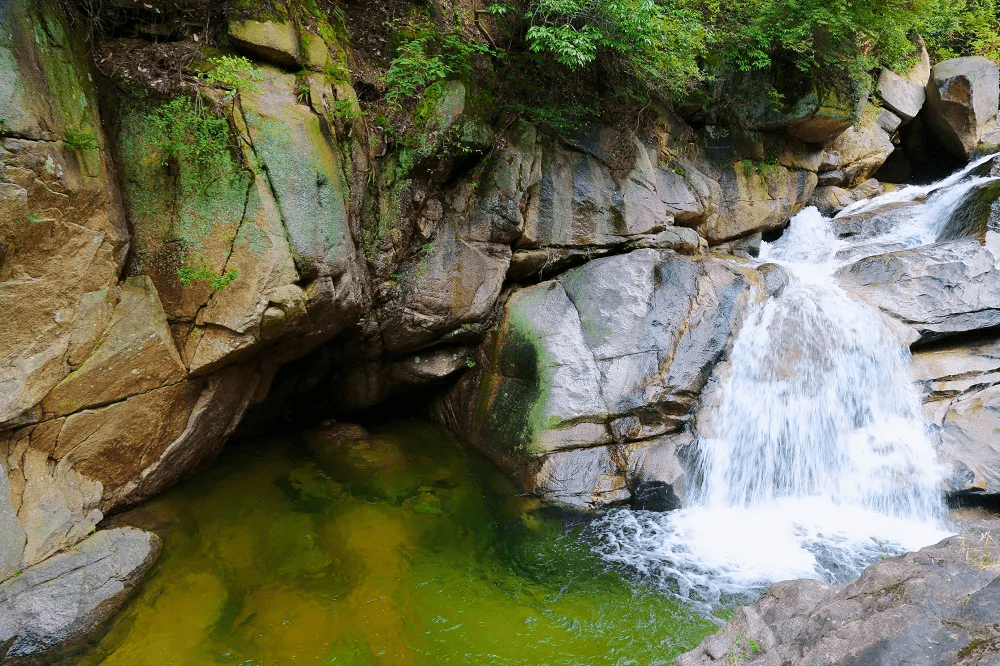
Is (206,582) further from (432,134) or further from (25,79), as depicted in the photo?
(432,134)

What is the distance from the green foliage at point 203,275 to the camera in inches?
221

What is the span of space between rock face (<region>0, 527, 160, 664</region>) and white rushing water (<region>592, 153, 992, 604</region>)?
470 cm

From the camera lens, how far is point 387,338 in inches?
314

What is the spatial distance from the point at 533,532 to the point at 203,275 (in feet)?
15.2

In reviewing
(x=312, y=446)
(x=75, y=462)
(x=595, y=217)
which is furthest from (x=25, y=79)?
(x=595, y=217)

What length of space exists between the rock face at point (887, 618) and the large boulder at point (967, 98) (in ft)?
46.9

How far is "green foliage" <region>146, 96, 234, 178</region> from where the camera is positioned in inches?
215

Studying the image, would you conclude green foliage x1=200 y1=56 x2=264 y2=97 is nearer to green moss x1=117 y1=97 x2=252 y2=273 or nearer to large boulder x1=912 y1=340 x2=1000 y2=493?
green moss x1=117 y1=97 x2=252 y2=273

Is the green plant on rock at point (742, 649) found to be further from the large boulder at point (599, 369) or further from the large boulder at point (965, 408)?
the large boulder at point (965, 408)

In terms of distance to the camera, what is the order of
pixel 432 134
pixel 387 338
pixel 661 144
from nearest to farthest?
pixel 432 134
pixel 387 338
pixel 661 144

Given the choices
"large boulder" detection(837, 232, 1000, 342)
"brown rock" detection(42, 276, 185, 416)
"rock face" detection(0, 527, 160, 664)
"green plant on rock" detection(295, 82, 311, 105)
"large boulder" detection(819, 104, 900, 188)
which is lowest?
"rock face" detection(0, 527, 160, 664)

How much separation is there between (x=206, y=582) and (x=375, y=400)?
398 centimetres

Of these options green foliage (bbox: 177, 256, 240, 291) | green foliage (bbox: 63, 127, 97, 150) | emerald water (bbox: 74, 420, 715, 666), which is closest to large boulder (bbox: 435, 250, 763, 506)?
emerald water (bbox: 74, 420, 715, 666)

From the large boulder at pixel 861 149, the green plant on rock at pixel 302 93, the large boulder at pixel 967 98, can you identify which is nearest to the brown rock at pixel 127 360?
the green plant on rock at pixel 302 93
